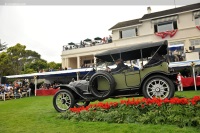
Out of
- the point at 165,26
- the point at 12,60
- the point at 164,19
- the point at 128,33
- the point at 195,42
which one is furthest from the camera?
the point at 12,60

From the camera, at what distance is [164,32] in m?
27.6

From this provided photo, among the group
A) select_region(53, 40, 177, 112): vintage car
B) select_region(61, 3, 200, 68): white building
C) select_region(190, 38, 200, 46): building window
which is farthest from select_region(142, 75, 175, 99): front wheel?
select_region(190, 38, 200, 46): building window

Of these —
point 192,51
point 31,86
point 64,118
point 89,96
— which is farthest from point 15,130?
point 31,86

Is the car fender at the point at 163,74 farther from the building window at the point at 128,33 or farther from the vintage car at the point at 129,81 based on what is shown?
the building window at the point at 128,33

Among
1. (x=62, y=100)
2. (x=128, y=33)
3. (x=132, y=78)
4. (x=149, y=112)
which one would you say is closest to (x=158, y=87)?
(x=132, y=78)

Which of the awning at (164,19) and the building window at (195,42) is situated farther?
the awning at (164,19)

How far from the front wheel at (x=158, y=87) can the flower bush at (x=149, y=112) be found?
1.02 metres

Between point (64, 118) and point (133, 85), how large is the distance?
2531 mm

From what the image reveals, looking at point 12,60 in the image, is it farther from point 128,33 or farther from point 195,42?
point 195,42

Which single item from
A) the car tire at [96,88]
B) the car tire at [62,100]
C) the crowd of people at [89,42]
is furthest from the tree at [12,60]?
the car tire at [96,88]

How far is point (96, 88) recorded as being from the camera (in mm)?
7426

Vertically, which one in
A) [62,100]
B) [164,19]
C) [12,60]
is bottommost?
[62,100]

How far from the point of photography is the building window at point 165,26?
27.4 meters

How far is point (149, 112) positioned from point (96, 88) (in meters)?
2.55
